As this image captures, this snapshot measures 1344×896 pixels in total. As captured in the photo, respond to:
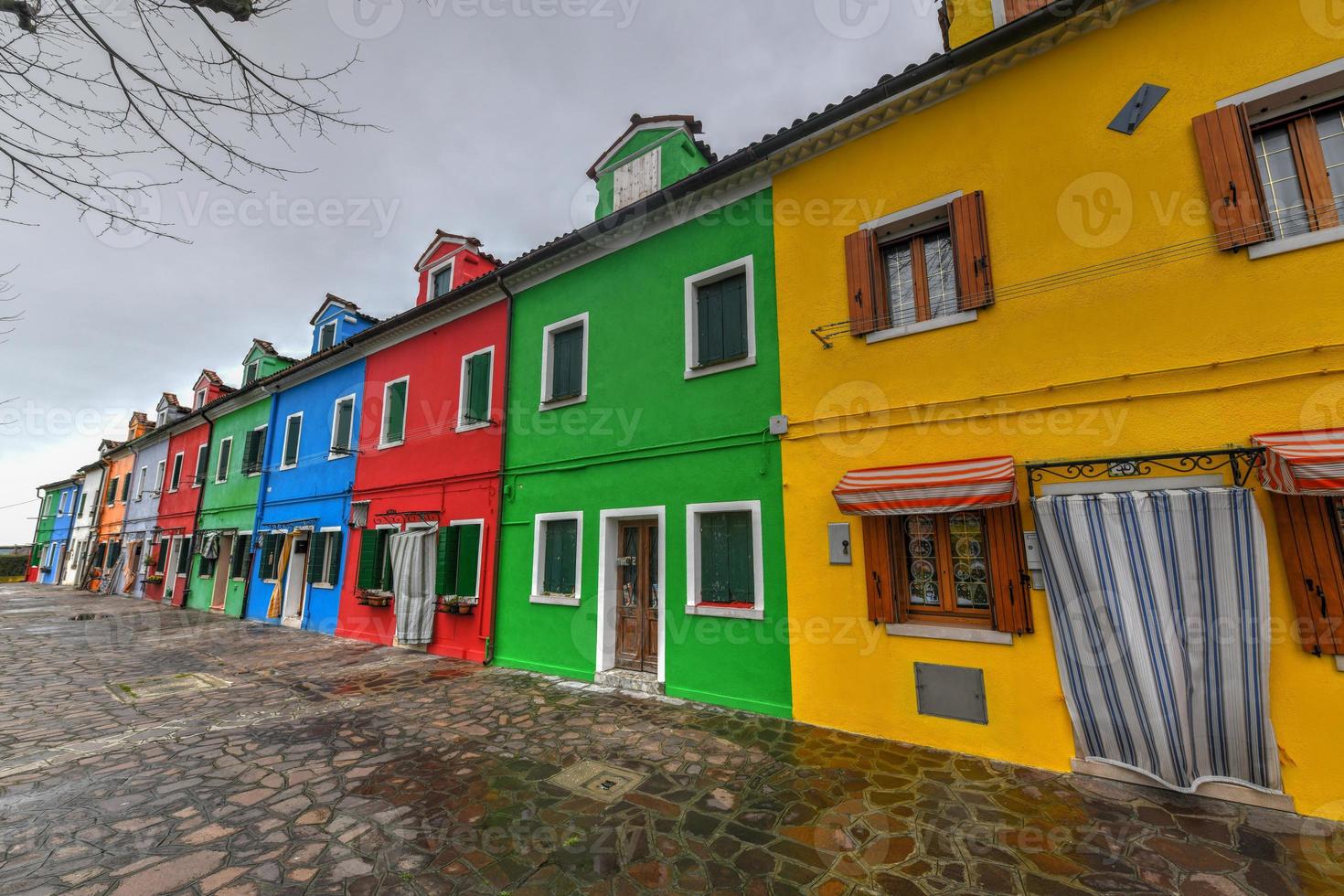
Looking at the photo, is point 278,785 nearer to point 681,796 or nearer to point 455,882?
point 455,882

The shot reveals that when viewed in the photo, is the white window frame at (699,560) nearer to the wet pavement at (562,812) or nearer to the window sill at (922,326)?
the wet pavement at (562,812)

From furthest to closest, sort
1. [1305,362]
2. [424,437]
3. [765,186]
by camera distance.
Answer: [424,437], [765,186], [1305,362]

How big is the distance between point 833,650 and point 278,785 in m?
5.46

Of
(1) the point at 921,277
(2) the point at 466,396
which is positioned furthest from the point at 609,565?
(1) the point at 921,277

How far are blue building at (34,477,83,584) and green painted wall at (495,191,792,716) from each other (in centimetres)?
3943

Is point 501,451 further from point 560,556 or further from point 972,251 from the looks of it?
point 972,251

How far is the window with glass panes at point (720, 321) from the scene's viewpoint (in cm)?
738

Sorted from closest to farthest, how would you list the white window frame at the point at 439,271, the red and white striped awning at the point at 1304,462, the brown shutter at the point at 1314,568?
the red and white striped awning at the point at 1304,462 < the brown shutter at the point at 1314,568 < the white window frame at the point at 439,271

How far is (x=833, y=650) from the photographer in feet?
19.5

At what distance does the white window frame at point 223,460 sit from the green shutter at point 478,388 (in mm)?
13491

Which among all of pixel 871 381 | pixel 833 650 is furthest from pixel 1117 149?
pixel 833 650

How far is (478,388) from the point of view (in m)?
10.8

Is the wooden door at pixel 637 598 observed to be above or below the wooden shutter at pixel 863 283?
below

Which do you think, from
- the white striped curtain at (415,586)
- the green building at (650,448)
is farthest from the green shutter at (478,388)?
the white striped curtain at (415,586)
